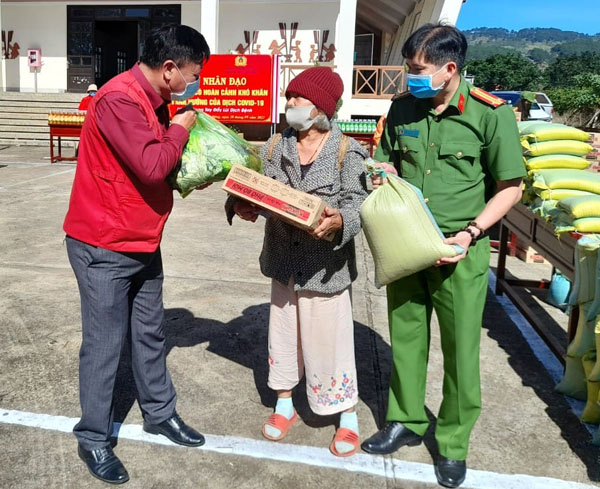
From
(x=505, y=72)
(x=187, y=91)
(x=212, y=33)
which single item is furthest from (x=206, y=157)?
(x=505, y=72)

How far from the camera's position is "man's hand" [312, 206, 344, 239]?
7.76ft

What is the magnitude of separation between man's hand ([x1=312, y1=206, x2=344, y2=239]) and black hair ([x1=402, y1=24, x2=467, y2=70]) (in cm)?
72

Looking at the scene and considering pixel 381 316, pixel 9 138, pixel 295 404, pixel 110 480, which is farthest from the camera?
pixel 9 138

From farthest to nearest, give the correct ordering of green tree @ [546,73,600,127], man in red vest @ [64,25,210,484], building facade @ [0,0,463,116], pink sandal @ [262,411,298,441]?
green tree @ [546,73,600,127], building facade @ [0,0,463,116], pink sandal @ [262,411,298,441], man in red vest @ [64,25,210,484]

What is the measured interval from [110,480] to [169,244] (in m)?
4.00

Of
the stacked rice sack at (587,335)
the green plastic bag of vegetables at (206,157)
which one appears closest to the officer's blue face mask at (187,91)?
the green plastic bag of vegetables at (206,157)

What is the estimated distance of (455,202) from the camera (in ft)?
8.05

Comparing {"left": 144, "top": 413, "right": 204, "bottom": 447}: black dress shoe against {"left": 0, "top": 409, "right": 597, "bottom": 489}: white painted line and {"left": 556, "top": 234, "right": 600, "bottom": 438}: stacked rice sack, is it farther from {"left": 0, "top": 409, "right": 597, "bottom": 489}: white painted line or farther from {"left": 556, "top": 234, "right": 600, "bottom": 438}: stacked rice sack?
{"left": 556, "top": 234, "right": 600, "bottom": 438}: stacked rice sack

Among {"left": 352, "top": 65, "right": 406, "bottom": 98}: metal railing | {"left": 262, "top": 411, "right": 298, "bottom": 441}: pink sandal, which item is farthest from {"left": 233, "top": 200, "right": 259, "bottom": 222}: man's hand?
{"left": 352, "top": 65, "right": 406, "bottom": 98}: metal railing

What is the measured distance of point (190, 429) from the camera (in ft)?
8.99

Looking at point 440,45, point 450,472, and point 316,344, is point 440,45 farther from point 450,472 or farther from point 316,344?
point 450,472

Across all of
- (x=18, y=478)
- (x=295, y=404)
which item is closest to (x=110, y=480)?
(x=18, y=478)

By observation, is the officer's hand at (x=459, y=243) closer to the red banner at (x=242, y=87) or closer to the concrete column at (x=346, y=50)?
the red banner at (x=242, y=87)

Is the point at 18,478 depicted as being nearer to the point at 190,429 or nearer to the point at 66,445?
the point at 66,445
